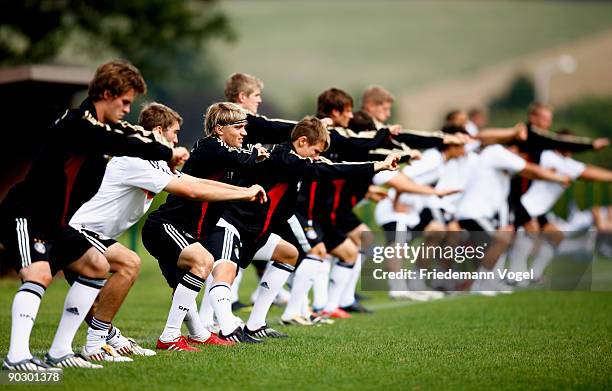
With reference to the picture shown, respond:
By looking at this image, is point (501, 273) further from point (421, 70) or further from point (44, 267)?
point (421, 70)

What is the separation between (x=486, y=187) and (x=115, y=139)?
9.48 meters

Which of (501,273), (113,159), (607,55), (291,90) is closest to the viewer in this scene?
(113,159)

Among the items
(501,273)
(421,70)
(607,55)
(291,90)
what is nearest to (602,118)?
(607,55)

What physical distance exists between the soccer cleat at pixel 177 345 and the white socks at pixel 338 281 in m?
4.05

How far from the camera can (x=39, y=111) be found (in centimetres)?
1859

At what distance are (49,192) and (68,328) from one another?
1.07 metres

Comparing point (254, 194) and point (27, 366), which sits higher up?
point (254, 194)

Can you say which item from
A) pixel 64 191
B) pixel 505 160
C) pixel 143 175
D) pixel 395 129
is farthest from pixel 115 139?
pixel 505 160

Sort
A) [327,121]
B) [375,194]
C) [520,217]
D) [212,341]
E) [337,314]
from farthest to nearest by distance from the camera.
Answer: [520,217], [375,194], [337,314], [327,121], [212,341]

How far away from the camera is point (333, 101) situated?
11.7m

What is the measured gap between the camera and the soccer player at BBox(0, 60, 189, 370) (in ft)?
24.3

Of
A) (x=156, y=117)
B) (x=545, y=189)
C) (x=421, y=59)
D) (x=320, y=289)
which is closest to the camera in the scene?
(x=156, y=117)

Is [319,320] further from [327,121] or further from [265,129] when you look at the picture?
[265,129]

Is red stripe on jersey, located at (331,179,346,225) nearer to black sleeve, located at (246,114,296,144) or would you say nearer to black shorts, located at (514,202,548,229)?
black sleeve, located at (246,114,296,144)
